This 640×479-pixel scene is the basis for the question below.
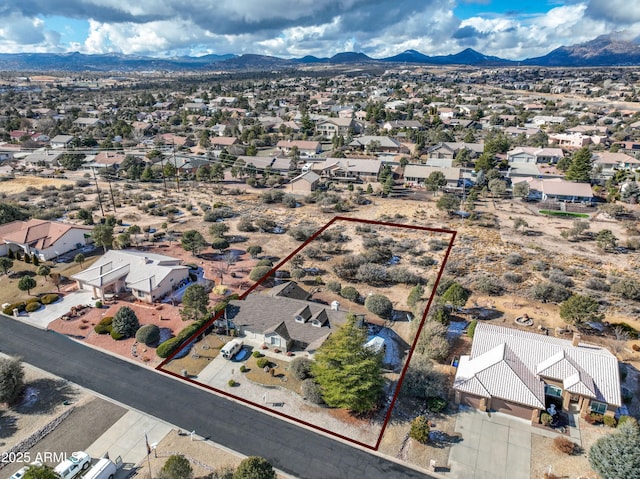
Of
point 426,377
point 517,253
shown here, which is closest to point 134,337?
point 426,377

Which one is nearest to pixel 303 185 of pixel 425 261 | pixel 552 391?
pixel 425 261

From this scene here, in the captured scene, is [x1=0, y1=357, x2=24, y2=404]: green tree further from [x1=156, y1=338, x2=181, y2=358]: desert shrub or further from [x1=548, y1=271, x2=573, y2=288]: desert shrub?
[x1=548, y1=271, x2=573, y2=288]: desert shrub

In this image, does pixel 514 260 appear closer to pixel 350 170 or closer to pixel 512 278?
pixel 512 278

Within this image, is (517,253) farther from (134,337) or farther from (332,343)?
(134,337)

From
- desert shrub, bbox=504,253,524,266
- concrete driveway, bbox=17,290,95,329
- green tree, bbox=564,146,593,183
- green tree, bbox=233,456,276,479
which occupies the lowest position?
concrete driveway, bbox=17,290,95,329

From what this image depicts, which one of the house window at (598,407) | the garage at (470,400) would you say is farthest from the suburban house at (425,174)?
the garage at (470,400)

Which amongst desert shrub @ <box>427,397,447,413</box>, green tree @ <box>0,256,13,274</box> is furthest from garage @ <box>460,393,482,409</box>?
green tree @ <box>0,256,13,274</box>

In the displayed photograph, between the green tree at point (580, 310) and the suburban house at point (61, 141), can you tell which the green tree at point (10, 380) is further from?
the suburban house at point (61, 141)
